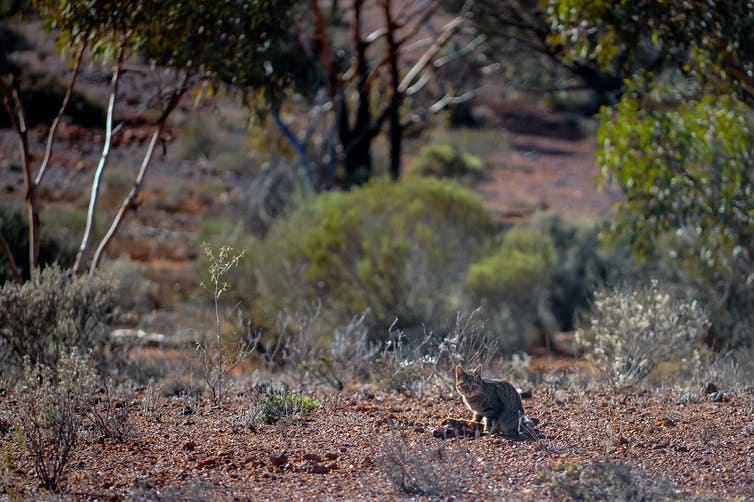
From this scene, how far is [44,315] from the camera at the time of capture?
8.24m

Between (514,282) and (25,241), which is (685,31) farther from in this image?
(25,241)

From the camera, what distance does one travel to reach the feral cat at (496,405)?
5.87 metres

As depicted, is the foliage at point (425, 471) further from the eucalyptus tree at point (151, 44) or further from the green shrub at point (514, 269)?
the green shrub at point (514, 269)

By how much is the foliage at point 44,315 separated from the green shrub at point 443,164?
23.4 m

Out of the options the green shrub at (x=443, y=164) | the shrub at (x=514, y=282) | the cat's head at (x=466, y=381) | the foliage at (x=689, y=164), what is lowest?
the green shrub at (x=443, y=164)

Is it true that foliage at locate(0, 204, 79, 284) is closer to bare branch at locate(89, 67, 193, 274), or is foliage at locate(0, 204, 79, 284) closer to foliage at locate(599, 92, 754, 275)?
bare branch at locate(89, 67, 193, 274)

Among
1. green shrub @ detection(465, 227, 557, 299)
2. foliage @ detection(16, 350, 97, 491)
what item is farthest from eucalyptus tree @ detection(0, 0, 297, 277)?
green shrub @ detection(465, 227, 557, 299)

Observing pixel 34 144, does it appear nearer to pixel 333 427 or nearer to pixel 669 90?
pixel 669 90

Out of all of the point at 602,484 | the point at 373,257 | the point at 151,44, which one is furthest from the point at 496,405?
the point at 373,257

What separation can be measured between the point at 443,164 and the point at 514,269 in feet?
59.0

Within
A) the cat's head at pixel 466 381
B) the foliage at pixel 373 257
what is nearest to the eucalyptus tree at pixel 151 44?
the cat's head at pixel 466 381

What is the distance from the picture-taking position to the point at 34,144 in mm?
21875

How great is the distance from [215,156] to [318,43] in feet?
36.9

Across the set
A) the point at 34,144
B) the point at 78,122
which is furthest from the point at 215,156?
the point at 78,122
